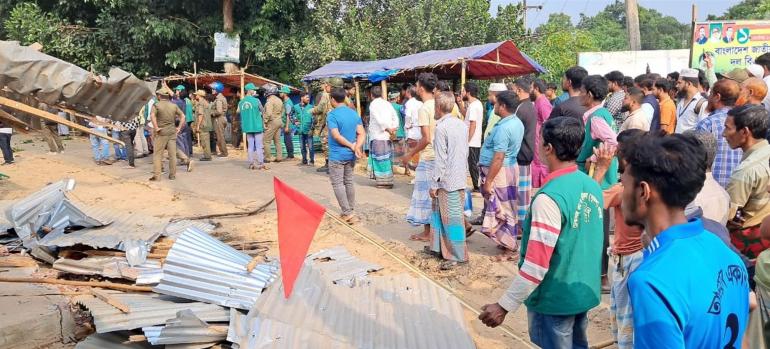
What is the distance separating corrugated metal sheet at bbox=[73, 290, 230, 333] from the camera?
354cm

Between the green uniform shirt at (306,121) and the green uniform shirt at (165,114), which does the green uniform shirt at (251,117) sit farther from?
the green uniform shirt at (165,114)

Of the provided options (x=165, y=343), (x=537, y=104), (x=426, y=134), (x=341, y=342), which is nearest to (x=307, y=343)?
A: (x=341, y=342)

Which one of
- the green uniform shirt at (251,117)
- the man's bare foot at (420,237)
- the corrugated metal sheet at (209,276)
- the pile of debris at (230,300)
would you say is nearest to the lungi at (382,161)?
the green uniform shirt at (251,117)

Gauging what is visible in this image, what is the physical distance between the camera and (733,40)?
1366 centimetres

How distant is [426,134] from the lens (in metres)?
6.14

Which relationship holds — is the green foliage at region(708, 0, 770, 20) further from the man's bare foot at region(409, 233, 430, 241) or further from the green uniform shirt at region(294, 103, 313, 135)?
the man's bare foot at region(409, 233, 430, 241)

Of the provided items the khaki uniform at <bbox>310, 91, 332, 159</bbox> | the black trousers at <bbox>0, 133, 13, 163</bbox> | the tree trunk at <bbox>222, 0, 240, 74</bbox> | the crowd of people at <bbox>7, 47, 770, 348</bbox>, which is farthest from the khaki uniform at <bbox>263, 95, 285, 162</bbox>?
the tree trunk at <bbox>222, 0, 240, 74</bbox>

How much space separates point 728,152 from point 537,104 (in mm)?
3014

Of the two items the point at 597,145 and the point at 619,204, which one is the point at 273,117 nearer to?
the point at 597,145

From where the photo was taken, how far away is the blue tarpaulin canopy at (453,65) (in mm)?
11117

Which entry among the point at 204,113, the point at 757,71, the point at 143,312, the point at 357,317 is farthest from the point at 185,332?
the point at 204,113

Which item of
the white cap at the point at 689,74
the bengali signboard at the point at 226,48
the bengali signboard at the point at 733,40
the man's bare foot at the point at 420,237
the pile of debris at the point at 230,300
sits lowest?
the man's bare foot at the point at 420,237

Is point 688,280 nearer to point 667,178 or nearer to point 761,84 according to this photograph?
point 667,178

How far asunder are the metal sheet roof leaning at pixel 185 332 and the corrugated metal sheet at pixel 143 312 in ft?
0.39
